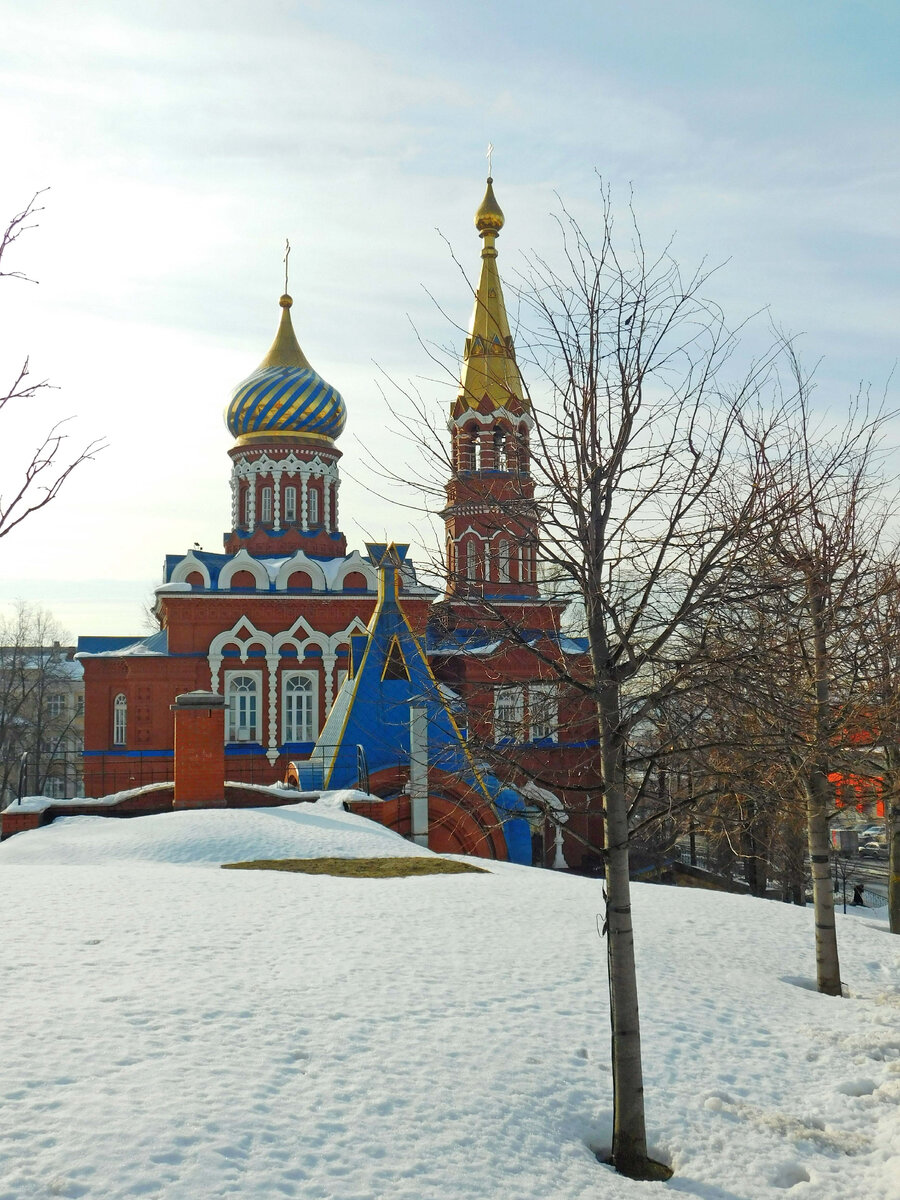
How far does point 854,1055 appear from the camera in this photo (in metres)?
6.25

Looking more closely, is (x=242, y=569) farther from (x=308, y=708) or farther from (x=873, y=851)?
(x=873, y=851)

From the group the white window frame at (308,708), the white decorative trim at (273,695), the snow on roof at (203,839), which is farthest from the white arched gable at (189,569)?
the snow on roof at (203,839)

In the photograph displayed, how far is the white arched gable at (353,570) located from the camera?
25.1 meters

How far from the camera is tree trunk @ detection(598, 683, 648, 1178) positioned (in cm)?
464

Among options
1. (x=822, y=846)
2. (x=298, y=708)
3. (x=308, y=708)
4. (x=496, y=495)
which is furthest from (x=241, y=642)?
(x=496, y=495)

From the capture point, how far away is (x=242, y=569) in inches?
972

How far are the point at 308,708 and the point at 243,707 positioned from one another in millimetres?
1566

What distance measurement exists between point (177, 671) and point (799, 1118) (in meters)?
20.5

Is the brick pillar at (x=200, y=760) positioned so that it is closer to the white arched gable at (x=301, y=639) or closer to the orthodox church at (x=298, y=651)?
the orthodox church at (x=298, y=651)

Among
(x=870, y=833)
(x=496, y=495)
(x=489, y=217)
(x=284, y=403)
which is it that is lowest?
(x=870, y=833)

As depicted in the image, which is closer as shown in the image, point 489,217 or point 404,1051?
point 404,1051

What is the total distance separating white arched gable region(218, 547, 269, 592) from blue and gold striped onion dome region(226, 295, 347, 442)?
14.9 ft

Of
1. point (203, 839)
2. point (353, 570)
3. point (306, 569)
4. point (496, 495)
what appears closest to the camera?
point (496, 495)

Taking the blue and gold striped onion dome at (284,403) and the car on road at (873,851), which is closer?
the blue and gold striped onion dome at (284,403)
